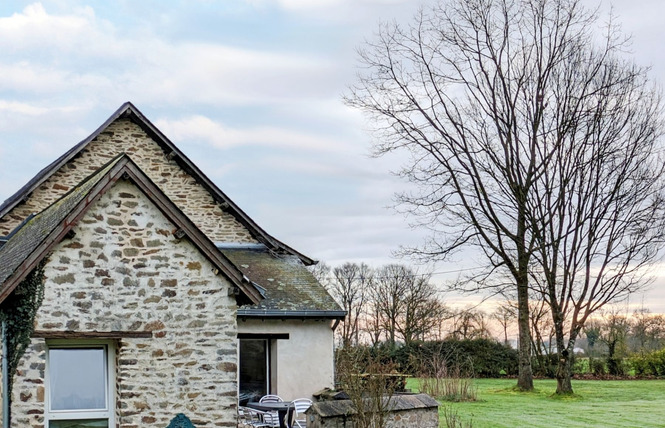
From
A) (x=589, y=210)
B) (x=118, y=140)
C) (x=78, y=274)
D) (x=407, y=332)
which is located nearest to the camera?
(x=78, y=274)

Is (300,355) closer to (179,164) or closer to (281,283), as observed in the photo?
(281,283)

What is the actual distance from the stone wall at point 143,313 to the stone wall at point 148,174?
6.28 m


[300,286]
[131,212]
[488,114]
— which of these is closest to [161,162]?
[300,286]

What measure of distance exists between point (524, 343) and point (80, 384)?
21.1 meters

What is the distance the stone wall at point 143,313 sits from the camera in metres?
10.7

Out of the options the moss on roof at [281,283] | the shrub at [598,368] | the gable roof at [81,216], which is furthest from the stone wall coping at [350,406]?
the shrub at [598,368]

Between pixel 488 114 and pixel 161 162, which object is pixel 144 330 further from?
pixel 488 114

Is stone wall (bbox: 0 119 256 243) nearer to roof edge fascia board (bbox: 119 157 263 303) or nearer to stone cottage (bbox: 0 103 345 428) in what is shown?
stone cottage (bbox: 0 103 345 428)

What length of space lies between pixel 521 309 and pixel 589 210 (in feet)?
14.6

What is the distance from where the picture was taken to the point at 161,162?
1856 cm

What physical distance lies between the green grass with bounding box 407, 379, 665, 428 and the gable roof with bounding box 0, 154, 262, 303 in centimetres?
772

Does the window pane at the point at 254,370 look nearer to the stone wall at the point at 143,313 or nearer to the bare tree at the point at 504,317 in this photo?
the stone wall at the point at 143,313

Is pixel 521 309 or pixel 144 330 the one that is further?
pixel 521 309

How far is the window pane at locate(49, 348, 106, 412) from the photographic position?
35.9 ft
